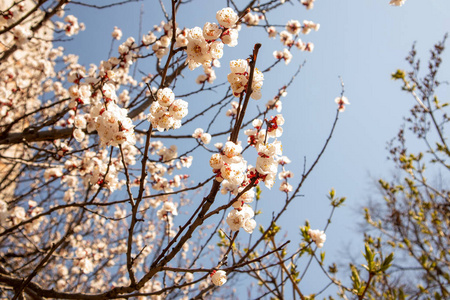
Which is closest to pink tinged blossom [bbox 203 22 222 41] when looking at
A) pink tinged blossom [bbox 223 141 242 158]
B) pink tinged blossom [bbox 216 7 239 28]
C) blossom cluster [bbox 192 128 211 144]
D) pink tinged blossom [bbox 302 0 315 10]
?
pink tinged blossom [bbox 216 7 239 28]

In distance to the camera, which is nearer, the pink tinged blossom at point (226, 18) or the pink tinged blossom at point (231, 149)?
the pink tinged blossom at point (231, 149)

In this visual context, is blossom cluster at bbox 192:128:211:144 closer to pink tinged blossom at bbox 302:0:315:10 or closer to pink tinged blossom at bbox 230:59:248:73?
pink tinged blossom at bbox 230:59:248:73

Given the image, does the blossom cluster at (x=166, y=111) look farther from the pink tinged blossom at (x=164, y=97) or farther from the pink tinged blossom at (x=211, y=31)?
the pink tinged blossom at (x=211, y=31)

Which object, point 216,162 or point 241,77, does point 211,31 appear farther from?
point 216,162

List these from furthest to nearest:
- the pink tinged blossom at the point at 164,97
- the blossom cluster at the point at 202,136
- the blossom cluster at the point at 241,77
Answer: the blossom cluster at the point at 202,136 < the pink tinged blossom at the point at 164,97 < the blossom cluster at the point at 241,77

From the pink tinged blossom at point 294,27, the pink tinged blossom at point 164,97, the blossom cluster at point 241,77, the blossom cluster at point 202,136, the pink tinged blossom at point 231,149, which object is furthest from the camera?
the pink tinged blossom at point 294,27

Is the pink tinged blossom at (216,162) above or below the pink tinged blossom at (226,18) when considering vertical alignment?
below

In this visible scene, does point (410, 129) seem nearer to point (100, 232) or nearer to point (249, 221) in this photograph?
point (249, 221)

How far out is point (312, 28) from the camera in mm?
4906

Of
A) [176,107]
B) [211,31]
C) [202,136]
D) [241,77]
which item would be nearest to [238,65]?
[241,77]

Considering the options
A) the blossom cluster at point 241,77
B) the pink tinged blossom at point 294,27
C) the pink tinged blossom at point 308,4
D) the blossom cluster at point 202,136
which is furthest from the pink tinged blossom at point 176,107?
the pink tinged blossom at point 308,4

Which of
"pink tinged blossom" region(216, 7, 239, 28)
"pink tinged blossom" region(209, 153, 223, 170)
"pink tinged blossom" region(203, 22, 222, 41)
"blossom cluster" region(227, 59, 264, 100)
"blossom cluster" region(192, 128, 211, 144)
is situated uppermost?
"blossom cluster" region(192, 128, 211, 144)

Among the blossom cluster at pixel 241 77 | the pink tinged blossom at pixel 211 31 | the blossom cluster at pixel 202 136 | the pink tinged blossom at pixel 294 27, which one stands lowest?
the blossom cluster at pixel 241 77

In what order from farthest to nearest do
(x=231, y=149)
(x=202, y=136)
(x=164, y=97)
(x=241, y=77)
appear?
(x=202, y=136) → (x=164, y=97) → (x=241, y=77) → (x=231, y=149)
